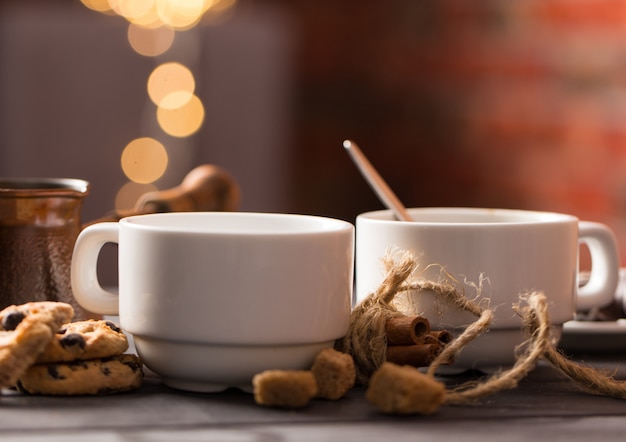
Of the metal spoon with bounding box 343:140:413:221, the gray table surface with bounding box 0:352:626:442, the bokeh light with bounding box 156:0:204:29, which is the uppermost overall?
the bokeh light with bounding box 156:0:204:29

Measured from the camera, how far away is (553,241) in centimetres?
77

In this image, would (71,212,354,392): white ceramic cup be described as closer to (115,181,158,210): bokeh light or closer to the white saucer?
the white saucer

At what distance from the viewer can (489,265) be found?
75 cm

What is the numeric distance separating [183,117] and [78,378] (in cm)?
209

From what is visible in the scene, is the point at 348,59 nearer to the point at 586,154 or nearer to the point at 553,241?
the point at 586,154

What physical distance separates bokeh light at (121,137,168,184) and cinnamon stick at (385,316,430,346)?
1.86 meters

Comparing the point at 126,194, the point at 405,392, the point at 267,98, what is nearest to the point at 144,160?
the point at 126,194

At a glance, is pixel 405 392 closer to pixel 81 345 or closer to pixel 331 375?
pixel 331 375

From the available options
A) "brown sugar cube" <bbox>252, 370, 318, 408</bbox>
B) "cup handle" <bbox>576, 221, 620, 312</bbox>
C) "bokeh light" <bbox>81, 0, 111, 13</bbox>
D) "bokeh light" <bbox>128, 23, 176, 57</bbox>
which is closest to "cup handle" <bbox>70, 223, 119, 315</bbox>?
"brown sugar cube" <bbox>252, 370, 318, 408</bbox>

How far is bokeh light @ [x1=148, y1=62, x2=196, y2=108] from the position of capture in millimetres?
2646

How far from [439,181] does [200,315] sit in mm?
2389

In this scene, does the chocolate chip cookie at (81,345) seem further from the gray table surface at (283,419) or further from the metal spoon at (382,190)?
the metal spoon at (382,190)

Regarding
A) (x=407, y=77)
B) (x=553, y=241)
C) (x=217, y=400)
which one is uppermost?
(x=407, y=77)

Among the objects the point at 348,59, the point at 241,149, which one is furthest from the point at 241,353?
the point at 348,59
